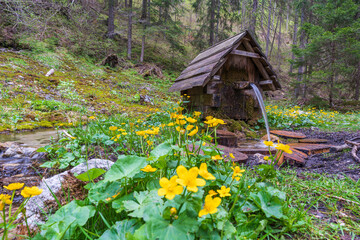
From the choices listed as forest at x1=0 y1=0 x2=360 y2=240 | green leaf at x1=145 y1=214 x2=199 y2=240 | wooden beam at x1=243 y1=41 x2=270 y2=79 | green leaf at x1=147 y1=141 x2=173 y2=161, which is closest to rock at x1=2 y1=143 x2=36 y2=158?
forest at x1=0 y1=0 x2=360 y2=240

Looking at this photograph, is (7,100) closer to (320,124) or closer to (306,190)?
(306,190)

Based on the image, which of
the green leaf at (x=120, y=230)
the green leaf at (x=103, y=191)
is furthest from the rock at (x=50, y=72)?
the green leaf at (x=120, y=230)

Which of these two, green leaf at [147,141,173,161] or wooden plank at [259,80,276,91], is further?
wooden plank at [259,80,276,91]

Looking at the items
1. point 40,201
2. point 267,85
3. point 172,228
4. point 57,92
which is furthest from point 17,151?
point 267,85

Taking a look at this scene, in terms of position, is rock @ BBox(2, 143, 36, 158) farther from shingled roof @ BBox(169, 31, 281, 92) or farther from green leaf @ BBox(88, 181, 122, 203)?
shingled roof @ BBox(169, 31, 281, 92)

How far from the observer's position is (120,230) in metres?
0.76

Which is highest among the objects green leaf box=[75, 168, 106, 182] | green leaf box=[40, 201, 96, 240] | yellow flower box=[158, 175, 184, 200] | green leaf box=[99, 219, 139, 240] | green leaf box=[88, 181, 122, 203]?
yellow flower box=[158, 175, 184, 200]

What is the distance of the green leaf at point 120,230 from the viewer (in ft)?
2.44

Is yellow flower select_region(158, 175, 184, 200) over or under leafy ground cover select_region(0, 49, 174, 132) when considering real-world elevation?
under

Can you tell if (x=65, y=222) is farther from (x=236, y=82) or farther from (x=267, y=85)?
(x=267, y=85)

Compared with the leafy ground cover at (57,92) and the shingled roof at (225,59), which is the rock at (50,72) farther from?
the shingled roof at (225,59)

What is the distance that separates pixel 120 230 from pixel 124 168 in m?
0.30

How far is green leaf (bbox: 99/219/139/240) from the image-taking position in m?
0.74

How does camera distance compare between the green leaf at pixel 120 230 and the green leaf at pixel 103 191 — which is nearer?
the green leaf at pixel 120 230
